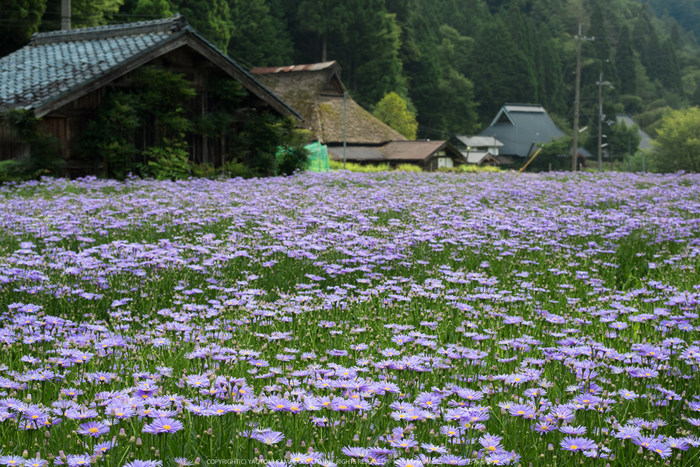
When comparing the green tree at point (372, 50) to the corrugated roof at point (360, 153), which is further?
the green tree at point (372, 50)

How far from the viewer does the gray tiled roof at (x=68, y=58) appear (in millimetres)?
15070

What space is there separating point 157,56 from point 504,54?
74961mm

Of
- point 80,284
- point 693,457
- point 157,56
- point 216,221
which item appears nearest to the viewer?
point 693,457

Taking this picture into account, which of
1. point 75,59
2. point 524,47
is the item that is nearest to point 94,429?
point 75,59

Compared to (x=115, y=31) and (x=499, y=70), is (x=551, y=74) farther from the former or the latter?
(x=115, y=31)

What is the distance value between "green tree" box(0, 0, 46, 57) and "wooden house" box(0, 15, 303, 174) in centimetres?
573

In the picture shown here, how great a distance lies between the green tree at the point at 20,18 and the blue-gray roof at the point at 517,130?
63.8 meters

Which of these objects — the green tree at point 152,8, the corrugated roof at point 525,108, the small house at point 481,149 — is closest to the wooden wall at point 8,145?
the green tree at point 152,8

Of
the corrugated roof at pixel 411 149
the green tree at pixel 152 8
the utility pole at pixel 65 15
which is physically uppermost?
the green tree at pixel 152 8

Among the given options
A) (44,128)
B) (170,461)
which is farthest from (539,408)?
(44,128)

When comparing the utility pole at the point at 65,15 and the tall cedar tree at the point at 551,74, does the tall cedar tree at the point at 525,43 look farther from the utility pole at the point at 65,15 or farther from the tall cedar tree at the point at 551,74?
the utility pole at the point at 65,15

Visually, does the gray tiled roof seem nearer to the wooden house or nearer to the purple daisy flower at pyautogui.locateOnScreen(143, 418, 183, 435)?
the wooden house

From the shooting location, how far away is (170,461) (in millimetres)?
2047

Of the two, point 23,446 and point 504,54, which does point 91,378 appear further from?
point 504,54
